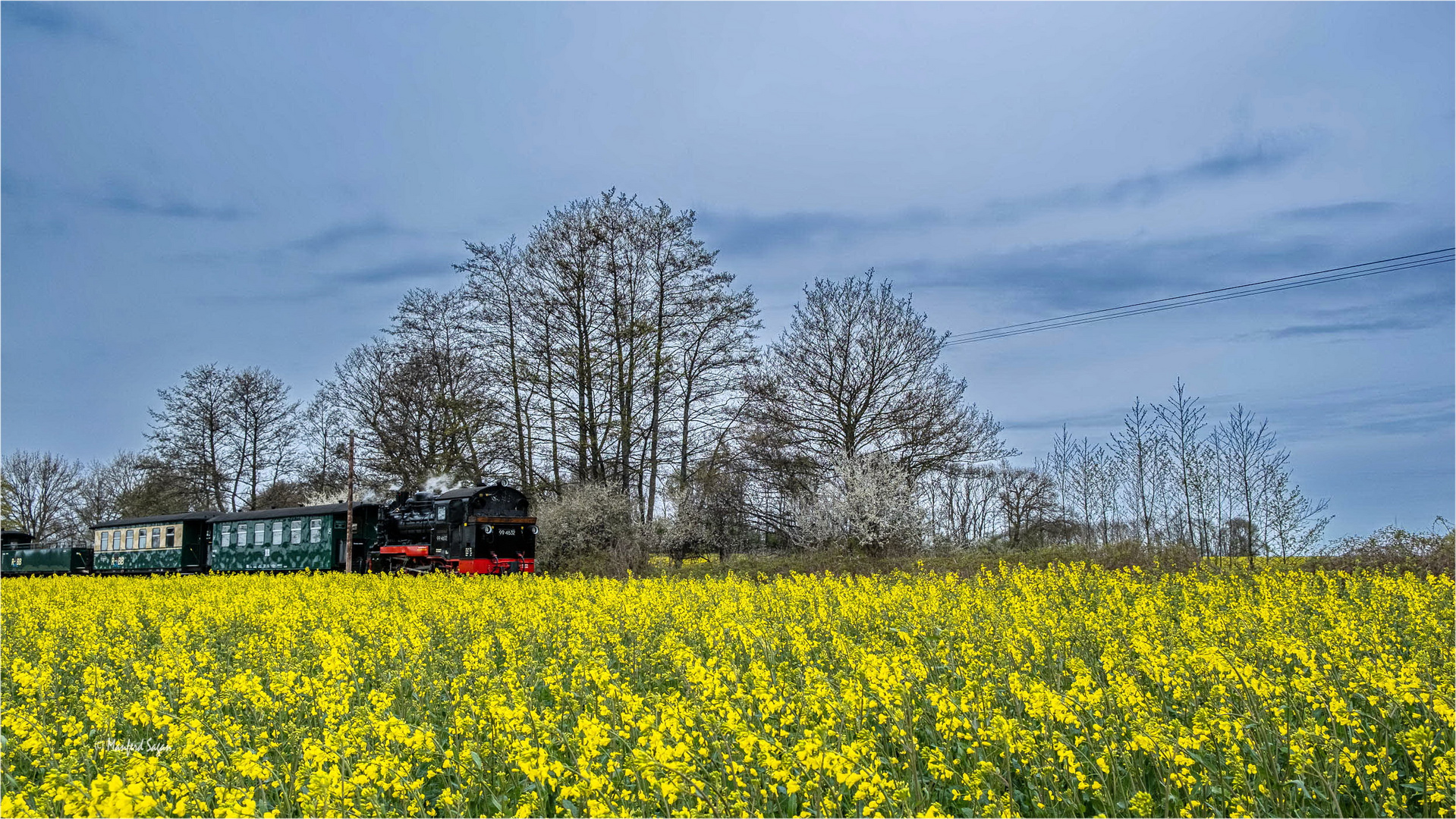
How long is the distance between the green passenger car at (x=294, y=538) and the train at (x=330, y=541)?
3 cm

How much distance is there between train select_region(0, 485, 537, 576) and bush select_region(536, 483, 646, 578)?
0.66 metres

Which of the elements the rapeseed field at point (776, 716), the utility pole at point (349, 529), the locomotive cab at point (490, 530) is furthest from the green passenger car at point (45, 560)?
the rapeseed field at point (776, 716)

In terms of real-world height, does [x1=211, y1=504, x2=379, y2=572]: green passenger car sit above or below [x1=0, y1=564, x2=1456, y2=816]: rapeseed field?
above

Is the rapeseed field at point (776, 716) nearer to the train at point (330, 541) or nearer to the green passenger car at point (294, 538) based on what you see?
the train at point (330, 541)

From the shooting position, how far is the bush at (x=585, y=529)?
94.4ft

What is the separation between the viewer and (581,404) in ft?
101

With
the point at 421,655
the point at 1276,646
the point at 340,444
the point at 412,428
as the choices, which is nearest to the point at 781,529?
the point at 412,428

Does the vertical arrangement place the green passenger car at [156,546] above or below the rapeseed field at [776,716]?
above

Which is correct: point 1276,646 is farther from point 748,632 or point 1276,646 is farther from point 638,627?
point 638,627

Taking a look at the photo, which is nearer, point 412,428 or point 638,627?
point 638,627

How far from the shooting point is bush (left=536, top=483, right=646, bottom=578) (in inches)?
1133

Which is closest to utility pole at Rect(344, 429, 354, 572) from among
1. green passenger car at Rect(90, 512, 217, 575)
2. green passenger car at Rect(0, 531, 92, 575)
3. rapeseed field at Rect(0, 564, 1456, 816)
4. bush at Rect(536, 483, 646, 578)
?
bush at Rect(536, 483, 646, 578)

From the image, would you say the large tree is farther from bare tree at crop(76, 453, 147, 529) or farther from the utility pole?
bare tree at crop(76, 453, 147, 529)

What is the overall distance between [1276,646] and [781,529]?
23.8 meters
